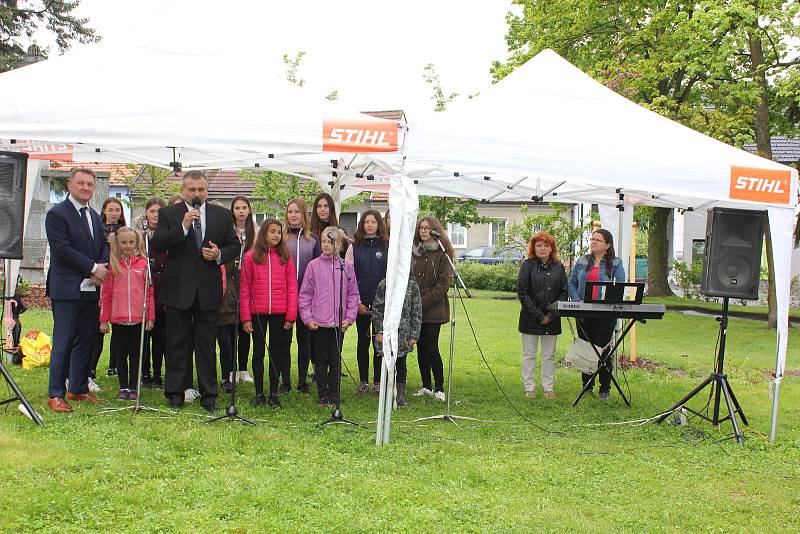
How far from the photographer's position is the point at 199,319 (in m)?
6.86

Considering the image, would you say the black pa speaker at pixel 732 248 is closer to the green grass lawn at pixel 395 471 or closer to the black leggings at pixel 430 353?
the green grass lawn at pixel 395 471

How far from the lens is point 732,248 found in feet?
23.7

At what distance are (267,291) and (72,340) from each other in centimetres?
164

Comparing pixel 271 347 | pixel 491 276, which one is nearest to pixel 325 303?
pixel 271 347

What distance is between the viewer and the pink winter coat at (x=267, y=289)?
707 centimetres

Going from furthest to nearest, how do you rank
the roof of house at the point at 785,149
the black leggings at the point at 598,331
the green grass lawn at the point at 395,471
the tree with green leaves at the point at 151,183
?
the roof of house at the point at 785,149, the tree with green leaves at the point at 151,183, the black leggings at the point at 598,331, the green grass lawn at the point at 395,471

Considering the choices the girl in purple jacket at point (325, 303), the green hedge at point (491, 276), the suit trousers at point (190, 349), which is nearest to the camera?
the suit trousers at point (190, 349)

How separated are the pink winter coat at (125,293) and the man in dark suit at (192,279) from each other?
54 centimetres

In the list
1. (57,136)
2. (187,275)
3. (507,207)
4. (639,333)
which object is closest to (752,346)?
(639,333)

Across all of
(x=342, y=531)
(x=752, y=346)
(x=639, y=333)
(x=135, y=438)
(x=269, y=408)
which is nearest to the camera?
(x=342, y=531)

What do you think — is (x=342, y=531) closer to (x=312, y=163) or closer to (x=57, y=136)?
(x=57, y=136)

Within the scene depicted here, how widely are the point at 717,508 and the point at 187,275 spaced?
4.36 meters

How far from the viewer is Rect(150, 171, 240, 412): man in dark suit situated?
6656mm

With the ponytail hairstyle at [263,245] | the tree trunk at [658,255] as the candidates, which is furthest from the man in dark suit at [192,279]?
the tree trunk at [658,255]
